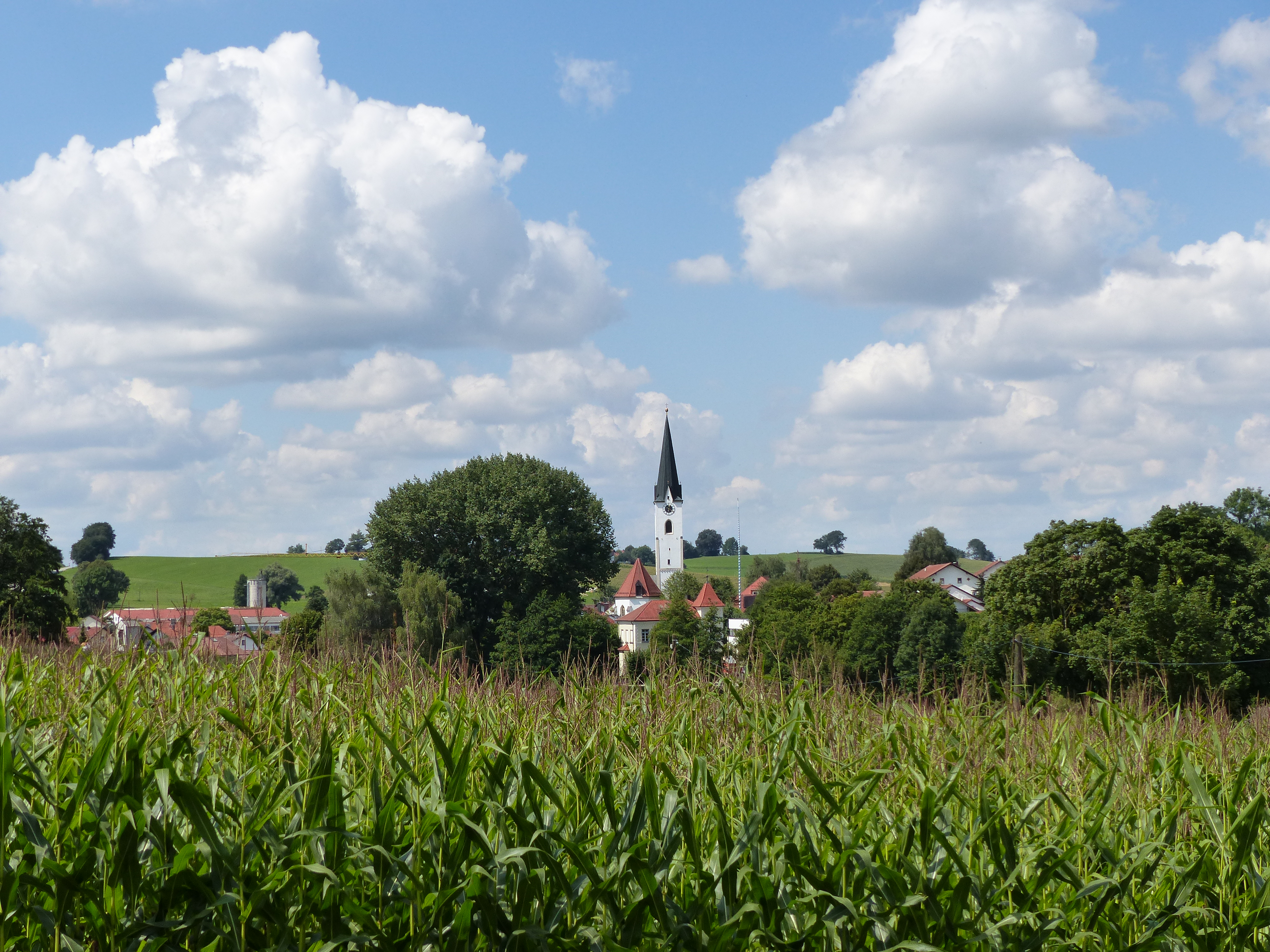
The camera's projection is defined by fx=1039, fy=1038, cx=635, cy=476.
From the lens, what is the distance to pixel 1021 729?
4.93 meters

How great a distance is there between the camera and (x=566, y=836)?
10.5 ft

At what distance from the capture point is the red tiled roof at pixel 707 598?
97875 millimetres

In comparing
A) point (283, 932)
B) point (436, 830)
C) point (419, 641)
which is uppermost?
point (419, 641)

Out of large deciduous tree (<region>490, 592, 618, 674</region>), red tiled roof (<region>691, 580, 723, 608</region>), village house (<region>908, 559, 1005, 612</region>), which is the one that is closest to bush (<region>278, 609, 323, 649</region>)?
large deciduous tree (<region>490, 592, 618, 674</region>)

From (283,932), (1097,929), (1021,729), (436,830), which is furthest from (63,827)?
(1021,729)

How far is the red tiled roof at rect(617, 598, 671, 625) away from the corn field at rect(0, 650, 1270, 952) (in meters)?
84.8

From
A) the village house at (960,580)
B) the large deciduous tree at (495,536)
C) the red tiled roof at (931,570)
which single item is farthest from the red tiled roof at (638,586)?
the large deciduous tree at (495,536)

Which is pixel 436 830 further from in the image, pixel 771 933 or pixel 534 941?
pixel 771 933

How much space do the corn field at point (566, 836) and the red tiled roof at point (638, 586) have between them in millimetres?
115473

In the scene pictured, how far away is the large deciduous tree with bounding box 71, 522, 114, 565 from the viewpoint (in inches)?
3794

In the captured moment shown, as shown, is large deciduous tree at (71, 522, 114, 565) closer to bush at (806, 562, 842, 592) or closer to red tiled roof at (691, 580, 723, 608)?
red tiled roof at (691, 580, 723, 608)

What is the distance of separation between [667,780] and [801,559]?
120 m

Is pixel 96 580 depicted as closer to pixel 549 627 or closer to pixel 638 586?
pixel 549 627

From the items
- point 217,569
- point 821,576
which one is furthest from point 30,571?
point 821,576
